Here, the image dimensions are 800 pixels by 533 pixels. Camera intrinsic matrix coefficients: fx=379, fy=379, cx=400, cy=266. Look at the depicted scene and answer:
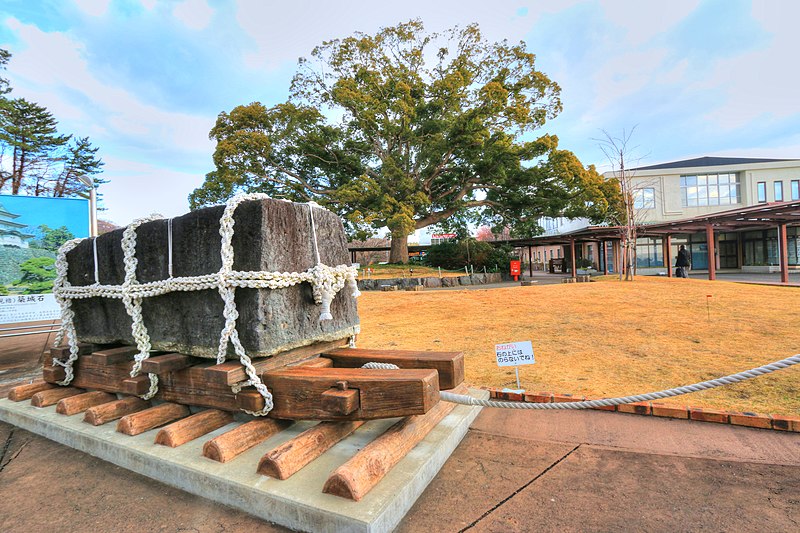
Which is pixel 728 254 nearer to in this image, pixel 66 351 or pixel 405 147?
pixel 405 147

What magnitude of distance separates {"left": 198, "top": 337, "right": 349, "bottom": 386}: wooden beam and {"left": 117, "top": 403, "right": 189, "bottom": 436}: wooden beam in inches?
17.2

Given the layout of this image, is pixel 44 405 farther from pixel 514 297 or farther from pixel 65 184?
pixel 65 184

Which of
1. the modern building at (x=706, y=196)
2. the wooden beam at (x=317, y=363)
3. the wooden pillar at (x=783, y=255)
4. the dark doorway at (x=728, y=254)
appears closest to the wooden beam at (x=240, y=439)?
the wooden beam at (x=317, y=363)

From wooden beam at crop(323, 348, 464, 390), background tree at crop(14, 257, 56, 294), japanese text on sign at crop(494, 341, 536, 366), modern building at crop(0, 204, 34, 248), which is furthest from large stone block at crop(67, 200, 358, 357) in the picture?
background tree at crop(14, 257, 56, 294)

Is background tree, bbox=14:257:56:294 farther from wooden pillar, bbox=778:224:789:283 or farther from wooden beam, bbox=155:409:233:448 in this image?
wooden pillar, bbox=778:224:789:283

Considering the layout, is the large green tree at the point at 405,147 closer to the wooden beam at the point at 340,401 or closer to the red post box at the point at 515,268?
the red post box at the point at 515,268

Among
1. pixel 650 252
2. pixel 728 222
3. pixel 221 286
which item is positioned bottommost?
pixel 221 286

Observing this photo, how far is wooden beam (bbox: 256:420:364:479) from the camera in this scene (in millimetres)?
1776

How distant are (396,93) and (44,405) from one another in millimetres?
20651

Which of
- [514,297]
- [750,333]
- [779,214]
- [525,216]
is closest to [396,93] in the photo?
[525,216]

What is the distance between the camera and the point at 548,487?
199cm

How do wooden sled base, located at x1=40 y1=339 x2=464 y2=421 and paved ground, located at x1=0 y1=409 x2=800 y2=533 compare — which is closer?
paved ground, located at x1=0 y1=409 x2=800 y2=533

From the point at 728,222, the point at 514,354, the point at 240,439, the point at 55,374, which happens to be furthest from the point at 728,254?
the point at 55,374

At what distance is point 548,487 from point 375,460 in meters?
0.95
